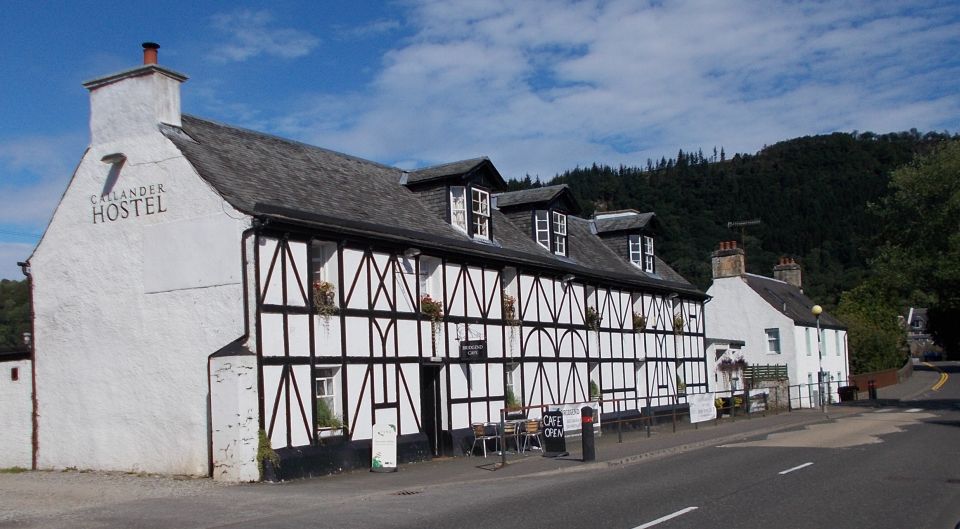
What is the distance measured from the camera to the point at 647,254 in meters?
36.8

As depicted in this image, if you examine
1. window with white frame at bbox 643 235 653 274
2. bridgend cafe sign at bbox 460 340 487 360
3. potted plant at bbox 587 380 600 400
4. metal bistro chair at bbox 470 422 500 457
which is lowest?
metal bistro chair at bbox 470 422 500 457

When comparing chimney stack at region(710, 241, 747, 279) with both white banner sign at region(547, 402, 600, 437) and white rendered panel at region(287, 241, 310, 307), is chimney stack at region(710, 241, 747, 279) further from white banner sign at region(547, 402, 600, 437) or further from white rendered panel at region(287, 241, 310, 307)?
white rendered panel at region(287, 241, 310, 307)

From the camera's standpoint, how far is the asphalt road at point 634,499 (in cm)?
1187

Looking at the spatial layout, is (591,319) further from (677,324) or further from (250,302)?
(250,302)

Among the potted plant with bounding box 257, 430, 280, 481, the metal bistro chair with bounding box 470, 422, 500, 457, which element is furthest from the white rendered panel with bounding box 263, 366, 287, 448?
the metal bistro chair with bounding box 470, 422, 500, 457

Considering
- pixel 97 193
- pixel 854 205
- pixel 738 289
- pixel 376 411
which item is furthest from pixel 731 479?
pixel 854 205

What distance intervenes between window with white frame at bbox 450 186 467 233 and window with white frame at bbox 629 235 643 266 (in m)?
12.0

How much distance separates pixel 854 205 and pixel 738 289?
97.3 m

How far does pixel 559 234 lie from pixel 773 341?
24743 millimetres

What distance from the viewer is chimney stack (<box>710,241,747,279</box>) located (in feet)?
171

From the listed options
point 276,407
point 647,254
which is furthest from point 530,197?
point 276,407

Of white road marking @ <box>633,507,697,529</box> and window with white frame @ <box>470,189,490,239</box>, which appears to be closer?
white road marking @ <box>633,507,697,529</box>

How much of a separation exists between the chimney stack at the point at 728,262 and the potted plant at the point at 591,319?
77.5ft

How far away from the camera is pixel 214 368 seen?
690 inches
